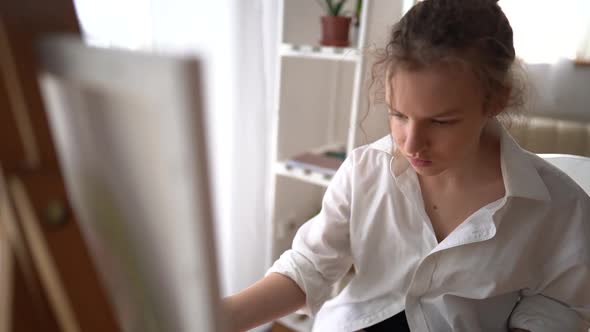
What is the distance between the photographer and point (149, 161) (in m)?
0.24

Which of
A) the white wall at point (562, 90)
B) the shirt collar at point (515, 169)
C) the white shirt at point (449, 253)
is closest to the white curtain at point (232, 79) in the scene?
the white shirt at point (449, 253)

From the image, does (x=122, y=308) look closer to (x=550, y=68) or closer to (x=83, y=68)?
(x=83, y=68)

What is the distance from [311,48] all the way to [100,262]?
97 cm

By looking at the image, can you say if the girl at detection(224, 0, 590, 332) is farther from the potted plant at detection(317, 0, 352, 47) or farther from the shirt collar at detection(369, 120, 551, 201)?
the potted plant at detection(317, 0, 352, 47)

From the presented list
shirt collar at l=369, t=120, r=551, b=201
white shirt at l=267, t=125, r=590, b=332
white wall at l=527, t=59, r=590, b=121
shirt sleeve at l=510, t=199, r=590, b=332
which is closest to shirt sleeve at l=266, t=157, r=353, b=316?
white shirt at l=267, t=125, r=590, b=332

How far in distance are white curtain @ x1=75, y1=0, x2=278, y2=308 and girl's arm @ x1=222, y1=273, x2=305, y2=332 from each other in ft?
0.84

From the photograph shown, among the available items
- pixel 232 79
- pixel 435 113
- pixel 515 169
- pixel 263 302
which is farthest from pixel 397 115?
pixel 232 79

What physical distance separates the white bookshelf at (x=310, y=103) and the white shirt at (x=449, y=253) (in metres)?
0.27

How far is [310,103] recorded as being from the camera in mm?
1716

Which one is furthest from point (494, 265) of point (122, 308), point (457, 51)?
point (122, 308)

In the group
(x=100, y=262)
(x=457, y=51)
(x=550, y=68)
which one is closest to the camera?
(x=100, y=262)

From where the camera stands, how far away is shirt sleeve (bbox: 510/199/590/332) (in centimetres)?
70

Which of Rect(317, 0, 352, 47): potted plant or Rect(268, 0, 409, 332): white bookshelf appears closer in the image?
Rect(268, 0, 409, 332): white bookshelf

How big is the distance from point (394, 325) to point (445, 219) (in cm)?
25
